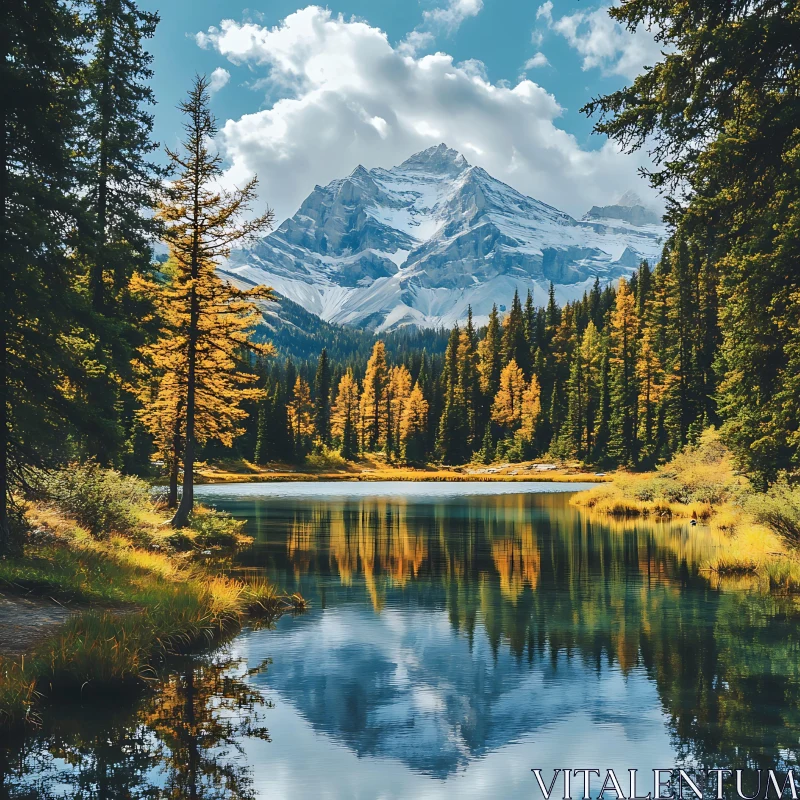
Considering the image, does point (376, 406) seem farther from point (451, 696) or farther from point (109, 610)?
point (451, 696)

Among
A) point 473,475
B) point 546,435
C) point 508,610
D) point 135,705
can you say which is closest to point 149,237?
point 508,610

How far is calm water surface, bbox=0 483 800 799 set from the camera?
914 centimetres

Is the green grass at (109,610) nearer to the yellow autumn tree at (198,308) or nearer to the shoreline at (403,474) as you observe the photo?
the yellow autumn tree at (198,308)

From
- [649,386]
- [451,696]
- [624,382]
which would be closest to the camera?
[451,696]

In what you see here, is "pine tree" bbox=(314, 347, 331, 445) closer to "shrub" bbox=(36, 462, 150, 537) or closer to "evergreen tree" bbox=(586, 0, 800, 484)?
"shrub" bbox=(36, 462, 150, 537)

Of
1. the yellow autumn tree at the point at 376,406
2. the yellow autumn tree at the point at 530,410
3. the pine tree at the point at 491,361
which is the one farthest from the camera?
the yellow autumn tree at the point at 376,406

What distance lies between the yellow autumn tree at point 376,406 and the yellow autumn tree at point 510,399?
19358 millimetres

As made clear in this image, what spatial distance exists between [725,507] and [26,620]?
111 feet

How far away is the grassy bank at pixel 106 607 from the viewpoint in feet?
36.5

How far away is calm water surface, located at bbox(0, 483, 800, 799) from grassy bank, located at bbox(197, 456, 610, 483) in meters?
68.6

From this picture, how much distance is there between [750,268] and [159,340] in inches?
871

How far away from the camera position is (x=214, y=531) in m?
30.3

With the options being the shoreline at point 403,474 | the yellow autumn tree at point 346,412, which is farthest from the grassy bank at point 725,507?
the yellow autumn tree at point 346,412

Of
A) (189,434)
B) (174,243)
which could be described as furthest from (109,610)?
(174,243)
